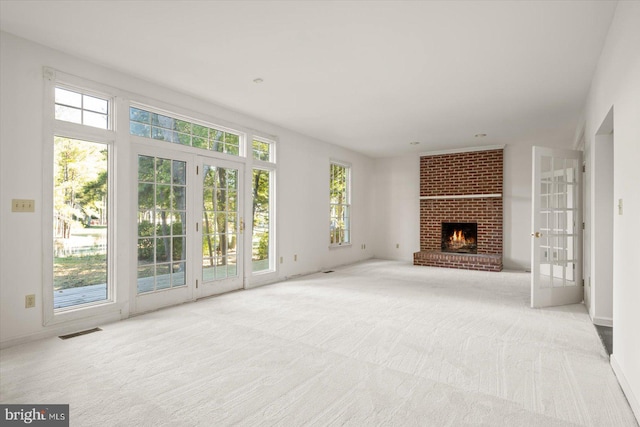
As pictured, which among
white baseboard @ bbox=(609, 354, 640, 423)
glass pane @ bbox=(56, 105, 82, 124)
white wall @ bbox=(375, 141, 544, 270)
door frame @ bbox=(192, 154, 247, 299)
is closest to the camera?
white baseboard @ bbox=(609, 354, 640, 423)

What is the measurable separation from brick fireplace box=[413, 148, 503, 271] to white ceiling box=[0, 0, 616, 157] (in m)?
2.44

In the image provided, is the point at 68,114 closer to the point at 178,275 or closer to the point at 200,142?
the point at 200,142

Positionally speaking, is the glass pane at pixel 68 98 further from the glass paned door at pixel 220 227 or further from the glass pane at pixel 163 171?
the glass paned door at pixel 220 227

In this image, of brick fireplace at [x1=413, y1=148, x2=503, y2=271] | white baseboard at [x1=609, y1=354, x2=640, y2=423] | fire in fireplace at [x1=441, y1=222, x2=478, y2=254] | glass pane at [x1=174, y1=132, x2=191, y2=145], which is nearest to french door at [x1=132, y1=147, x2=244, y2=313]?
glass pane at [x1=174, y1=132, x2=191, y2=145]

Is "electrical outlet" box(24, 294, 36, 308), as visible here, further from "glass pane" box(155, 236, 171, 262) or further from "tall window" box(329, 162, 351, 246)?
"tall window" box(329, 162, 351, 246)

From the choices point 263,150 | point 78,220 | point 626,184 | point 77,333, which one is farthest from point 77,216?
point 626,184

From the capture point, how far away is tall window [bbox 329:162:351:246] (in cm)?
772

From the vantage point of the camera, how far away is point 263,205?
5848 mm

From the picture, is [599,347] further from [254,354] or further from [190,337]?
[190,337]

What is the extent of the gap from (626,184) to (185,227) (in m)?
4.37

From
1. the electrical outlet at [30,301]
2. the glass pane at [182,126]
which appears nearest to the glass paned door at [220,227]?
the glass pane at [182,126]

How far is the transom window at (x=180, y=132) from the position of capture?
4.06m

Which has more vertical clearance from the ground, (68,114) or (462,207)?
(68,114)

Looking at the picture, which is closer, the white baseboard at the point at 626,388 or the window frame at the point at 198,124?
the white baseboard at the point at 626,388
